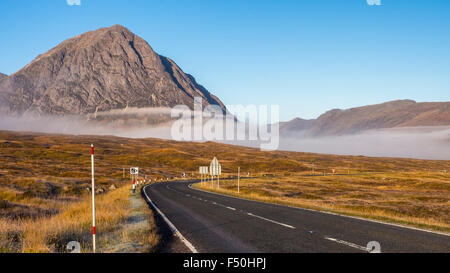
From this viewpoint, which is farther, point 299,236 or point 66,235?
point 66,235

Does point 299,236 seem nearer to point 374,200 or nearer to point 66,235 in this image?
point 66,235

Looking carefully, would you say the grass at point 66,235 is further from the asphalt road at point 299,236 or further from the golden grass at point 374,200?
the golden grass at point 374,200

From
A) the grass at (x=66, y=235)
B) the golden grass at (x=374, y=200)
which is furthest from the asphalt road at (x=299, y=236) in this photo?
the golden grass at (x=374, y=200)

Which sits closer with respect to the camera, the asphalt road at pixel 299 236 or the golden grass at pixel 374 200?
the asphalt road at pixel 299 236

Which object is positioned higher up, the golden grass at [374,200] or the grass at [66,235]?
the grass at [66,235]

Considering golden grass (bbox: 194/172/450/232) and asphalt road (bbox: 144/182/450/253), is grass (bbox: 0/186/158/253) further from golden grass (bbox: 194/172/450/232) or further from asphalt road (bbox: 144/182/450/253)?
golden grass (bbox: 194/172/450/232)

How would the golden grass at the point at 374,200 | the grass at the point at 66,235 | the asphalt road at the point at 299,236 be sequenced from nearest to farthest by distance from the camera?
the asphalt road at the point at 299,236 → the grass at the point at 66,235 → the golden grass at the point at 374,200

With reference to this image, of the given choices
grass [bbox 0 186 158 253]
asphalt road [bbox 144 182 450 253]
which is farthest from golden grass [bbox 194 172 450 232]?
grass [bbox 0 186 158 253]

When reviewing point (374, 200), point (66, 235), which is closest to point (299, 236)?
point (66, 235)

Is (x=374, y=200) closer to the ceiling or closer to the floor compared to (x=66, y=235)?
closer to the floor

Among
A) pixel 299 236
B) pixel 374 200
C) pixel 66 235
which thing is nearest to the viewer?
pixel 299 236
